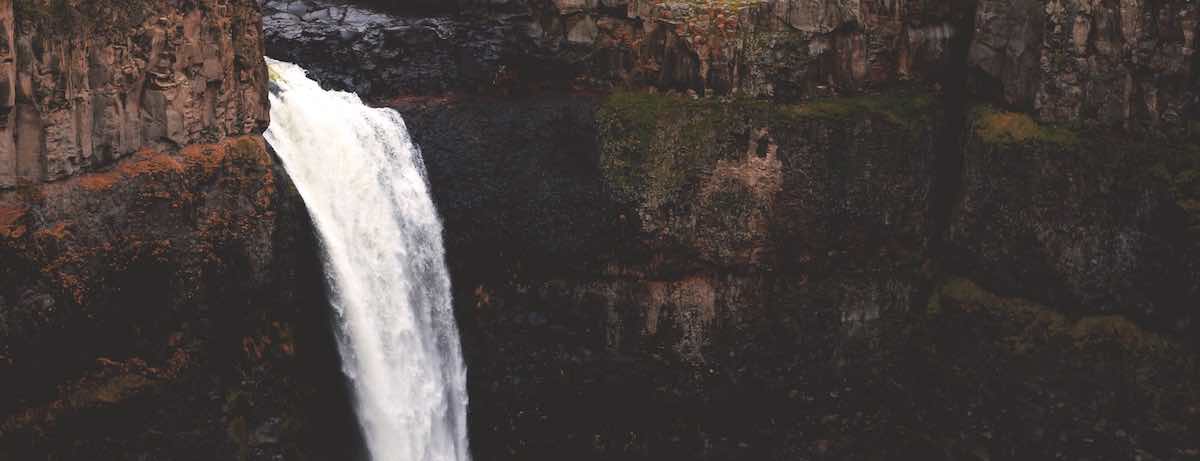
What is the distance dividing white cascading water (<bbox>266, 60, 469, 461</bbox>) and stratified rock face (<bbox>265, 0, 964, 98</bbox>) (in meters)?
2.54

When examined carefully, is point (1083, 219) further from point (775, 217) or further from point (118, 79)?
point (118, 79)

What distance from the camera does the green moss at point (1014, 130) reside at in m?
30.6

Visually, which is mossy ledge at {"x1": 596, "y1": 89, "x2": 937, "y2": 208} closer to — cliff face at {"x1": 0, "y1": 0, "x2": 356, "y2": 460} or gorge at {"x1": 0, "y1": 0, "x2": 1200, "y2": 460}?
gorge at {"x1": 0, "y1": 0, "x2": 1200, "y2": 460}

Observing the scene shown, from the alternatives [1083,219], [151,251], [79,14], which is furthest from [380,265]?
[1083,219]

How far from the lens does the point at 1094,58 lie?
30.1m

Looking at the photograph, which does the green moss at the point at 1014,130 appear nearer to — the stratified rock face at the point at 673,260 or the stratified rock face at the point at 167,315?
the stratified rock face at the point at 673,260

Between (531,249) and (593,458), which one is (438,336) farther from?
(593,458)

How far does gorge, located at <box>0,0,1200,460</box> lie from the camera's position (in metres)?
29.8

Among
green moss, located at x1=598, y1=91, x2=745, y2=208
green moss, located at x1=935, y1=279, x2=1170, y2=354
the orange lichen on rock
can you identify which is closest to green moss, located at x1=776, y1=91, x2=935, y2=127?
green moss, located at x1=598, y1=91, x2=745, y2=208

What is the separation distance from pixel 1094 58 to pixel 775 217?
767 cm

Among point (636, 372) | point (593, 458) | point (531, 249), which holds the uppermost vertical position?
point (531, 249)

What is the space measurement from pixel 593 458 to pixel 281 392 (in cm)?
935

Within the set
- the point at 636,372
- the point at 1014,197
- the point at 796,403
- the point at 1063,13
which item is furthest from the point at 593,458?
the point at 1063,13

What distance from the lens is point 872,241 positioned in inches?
1272
